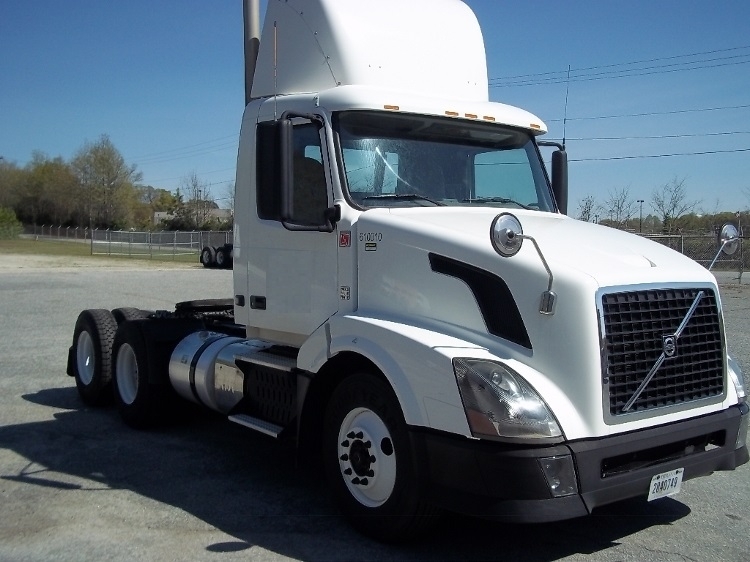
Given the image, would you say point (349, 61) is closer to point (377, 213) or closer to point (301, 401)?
point (377, 213)

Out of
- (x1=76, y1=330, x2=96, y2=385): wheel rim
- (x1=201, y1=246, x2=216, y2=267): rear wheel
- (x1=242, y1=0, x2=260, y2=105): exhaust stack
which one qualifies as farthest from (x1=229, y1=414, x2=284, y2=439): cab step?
(x1=76, y1=330, x2=96, y2=385): wheel rim

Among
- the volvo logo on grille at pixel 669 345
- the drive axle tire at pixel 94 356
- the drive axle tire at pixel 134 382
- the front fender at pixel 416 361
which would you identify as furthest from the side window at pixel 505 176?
the drive axle tire at pixel 94 356

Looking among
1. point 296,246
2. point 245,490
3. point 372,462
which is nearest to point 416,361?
point 372,462

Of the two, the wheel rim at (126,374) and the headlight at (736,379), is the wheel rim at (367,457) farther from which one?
the wheel rim at (126,374)

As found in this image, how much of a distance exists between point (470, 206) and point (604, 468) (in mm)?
2104

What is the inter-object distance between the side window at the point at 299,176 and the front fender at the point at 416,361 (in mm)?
906

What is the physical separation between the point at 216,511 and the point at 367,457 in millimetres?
1330

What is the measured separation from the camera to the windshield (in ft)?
17.9

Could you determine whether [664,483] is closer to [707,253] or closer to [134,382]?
[134,382]

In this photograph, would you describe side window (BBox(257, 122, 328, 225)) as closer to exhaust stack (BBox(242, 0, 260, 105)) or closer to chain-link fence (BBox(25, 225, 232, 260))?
exhaust stack (BBox(242, 0, 260, 105))

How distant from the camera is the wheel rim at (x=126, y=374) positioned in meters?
7.99

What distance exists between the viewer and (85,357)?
29.9ft

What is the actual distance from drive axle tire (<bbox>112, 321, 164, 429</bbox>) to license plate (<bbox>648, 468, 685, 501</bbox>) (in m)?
4.75

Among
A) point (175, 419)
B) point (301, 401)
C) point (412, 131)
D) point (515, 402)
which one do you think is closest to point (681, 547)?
point (515, 402)
